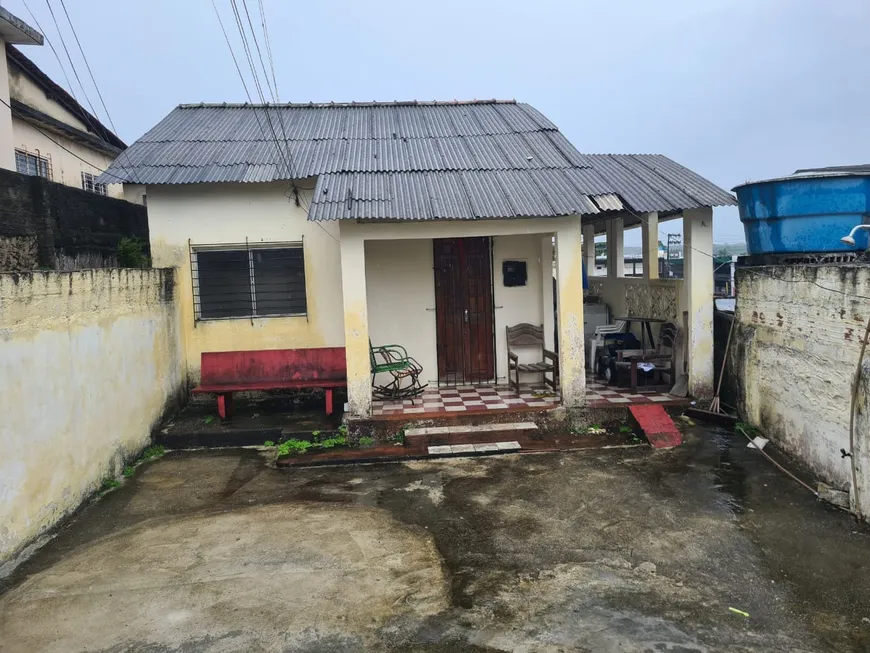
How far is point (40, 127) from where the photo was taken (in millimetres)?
11742

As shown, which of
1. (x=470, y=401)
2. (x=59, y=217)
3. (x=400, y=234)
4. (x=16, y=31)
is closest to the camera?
(x=59, y=217)

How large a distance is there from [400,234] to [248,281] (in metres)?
2.70

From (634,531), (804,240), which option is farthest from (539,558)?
(804,240)

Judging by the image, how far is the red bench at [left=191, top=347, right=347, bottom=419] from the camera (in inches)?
328

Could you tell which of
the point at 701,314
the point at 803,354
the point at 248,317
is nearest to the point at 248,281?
the point at 248,317

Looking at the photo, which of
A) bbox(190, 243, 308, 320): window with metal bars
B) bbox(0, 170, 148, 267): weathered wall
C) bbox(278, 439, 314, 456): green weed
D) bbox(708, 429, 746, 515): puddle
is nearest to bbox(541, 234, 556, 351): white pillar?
bbox(708, 429, 746, 515): puddle

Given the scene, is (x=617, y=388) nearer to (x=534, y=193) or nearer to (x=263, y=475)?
(x=534, y=193)

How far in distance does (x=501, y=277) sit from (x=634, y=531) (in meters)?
4.93

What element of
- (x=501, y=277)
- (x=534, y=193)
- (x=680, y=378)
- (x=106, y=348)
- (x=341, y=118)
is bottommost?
(x=680, y=378)

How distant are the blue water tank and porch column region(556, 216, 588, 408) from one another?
212cm

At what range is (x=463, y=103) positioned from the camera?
10750 mm

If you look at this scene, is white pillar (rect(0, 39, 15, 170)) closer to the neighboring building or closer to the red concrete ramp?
the neighboring building

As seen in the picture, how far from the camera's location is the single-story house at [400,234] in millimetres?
7531

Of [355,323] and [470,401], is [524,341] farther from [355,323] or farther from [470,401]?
[355,323]
